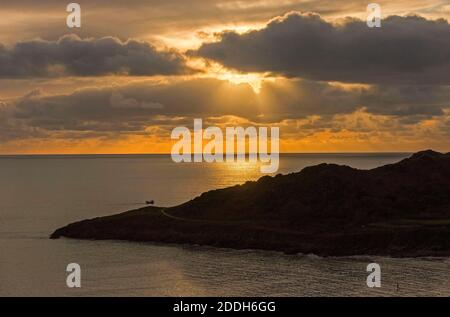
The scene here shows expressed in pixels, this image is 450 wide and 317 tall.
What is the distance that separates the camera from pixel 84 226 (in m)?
124

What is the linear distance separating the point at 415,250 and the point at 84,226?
60833 millimetres

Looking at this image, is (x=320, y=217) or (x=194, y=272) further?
(x=320, y=217)

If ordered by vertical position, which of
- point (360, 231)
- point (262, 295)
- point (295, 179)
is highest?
point (295, 179)

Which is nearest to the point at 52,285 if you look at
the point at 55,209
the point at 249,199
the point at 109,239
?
the point at 109,239

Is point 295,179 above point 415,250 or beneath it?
above

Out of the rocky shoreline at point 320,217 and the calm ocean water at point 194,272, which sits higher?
the rocky shoreline at point 320,217

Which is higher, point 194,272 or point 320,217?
point 320,217

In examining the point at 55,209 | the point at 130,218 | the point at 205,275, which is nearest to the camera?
the point at 205,275

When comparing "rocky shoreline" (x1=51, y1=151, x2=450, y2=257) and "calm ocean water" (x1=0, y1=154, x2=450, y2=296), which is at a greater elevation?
"rocky shoreline" (x1=51, y1=151, x2=450, y2=257)

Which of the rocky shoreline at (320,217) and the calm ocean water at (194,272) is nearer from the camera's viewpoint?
the calm ocean water at (194,272)

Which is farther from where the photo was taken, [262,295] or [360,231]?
[360,231]

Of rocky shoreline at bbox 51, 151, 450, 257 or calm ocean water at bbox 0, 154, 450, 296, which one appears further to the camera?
rocky shoreline at bbox 51, 151, 450, 257
